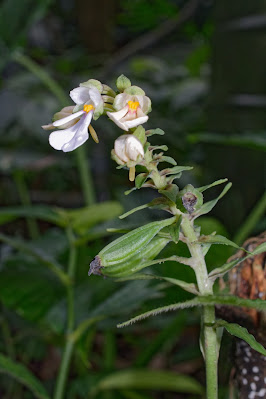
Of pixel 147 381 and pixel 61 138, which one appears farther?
pixel 147 381

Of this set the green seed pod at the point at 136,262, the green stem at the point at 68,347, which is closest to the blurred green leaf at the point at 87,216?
the green stem at the point at 68,347

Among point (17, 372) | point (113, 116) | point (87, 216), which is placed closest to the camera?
point (113, 116)

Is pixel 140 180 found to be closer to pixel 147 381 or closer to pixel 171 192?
pixel 171 192

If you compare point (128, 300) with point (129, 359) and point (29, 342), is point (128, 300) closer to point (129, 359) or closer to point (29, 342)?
point (29, 342)

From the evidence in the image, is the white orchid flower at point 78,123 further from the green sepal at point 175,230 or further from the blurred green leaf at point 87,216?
the blurred green leaf at point 87,216

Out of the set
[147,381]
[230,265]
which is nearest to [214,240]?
[230,265]

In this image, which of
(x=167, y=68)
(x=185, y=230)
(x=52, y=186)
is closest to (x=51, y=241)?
(x=185, y=230)

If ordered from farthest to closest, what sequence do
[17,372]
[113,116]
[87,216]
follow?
[87,216] → [17,372] → [113,116]
